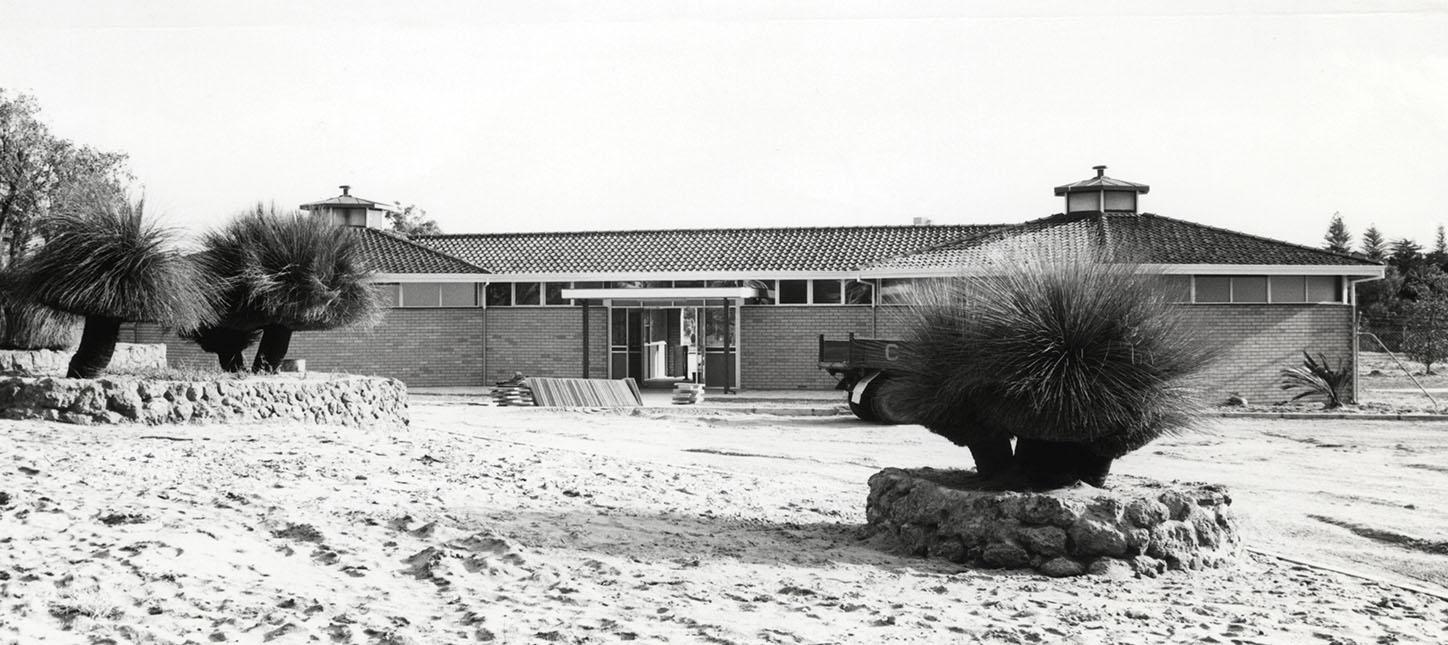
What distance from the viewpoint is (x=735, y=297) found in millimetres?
25734

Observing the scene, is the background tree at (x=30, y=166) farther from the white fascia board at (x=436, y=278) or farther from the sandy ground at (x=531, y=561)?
the sandy ground at (x=531, y=561)

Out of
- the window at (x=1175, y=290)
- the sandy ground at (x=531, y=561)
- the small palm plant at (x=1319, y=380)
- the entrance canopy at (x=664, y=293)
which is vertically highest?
the entrance canopy at (x=664, y=293)

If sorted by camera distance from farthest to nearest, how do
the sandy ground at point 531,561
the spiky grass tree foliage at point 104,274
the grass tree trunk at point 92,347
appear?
1. the grass tree trunk at point 92,347
2. the spiky grass tree foliage at point 104,274
3. the sandy ground at point 531,561

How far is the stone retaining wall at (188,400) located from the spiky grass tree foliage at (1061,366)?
20.8 feet

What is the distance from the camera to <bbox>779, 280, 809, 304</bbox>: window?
2675cm

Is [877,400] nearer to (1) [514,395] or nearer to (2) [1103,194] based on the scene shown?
(1) [514,395]

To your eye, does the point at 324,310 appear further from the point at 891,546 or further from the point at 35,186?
the point at 35,186

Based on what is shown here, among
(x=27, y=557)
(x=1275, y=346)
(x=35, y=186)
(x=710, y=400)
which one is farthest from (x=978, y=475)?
(x=35, y=186)

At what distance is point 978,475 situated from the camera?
310 inches

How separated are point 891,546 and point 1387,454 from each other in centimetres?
983

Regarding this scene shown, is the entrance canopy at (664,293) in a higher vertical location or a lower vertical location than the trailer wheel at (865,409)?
higher

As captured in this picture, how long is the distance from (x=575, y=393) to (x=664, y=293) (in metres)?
5.27

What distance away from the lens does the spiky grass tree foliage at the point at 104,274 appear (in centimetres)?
1080

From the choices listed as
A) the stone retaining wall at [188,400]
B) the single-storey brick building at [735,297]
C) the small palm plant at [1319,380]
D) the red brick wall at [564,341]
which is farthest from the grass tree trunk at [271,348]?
the small palm plant at [1319,380]
